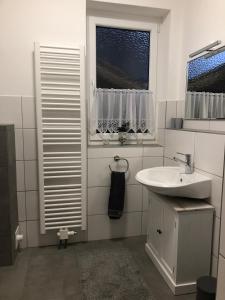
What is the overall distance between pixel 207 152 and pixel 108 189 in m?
1.11

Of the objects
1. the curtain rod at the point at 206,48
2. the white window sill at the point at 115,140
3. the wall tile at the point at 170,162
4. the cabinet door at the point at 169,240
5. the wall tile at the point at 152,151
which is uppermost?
the curtain rod at the point at 206,48

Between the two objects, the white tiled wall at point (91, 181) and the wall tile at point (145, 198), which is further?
the wall tile at point (145, 198)

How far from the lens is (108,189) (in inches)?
104

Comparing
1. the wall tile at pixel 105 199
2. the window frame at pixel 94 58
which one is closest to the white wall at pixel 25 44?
the window frame at pixel 94 58

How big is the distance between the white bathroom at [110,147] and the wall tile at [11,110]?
1 cm

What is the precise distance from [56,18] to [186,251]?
223 cm

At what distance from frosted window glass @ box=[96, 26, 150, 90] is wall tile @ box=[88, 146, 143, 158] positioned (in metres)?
0.65

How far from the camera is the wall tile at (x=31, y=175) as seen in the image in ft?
7.93

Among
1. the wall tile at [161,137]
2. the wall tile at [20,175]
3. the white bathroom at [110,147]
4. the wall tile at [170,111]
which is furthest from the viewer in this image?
the wall tile at [161,137]

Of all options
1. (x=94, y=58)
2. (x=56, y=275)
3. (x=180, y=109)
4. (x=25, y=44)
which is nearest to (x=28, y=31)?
(x=25, y=44)

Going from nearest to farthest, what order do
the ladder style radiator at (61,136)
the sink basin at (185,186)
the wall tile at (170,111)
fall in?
the sink basin at (185,186) < the ladder style radiator at (61,136) < the wall tile at (170,111)

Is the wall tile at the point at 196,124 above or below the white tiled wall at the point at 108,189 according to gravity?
above

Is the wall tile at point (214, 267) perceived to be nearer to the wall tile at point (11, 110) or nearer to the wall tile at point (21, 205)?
the wall tile at point (21, 205)

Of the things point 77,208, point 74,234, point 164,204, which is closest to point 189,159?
point 164,204
